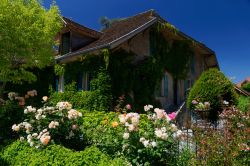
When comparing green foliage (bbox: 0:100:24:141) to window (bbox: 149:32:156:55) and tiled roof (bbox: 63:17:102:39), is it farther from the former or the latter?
window (bbox: 149:32:156:55)

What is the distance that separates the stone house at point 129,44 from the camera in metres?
20.2

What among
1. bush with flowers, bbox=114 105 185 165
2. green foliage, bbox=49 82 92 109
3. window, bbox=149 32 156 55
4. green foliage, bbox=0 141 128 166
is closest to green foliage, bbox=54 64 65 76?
green foliage, bbox=49 82 92 109

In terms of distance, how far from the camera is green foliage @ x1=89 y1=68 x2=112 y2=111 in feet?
63.6

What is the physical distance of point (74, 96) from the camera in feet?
67.3

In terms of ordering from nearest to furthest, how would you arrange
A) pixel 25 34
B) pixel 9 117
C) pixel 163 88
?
pixel 9 117 → pixel 25 34 → pixel 163 88

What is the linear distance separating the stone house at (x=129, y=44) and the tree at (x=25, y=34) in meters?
3.05

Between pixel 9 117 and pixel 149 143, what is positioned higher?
pixel 9 117

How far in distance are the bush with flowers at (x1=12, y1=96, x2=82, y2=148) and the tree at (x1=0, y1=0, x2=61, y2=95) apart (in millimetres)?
6176

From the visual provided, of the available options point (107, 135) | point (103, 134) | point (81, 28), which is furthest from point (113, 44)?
point (107, 135)

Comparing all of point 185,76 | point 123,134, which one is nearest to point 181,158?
point 123,134

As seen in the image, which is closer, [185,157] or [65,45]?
[185,157]

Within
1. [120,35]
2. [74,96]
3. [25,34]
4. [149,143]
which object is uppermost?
[120,35]

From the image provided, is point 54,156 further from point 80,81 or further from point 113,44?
point 80,81

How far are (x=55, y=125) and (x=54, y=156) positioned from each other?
1342 mm
